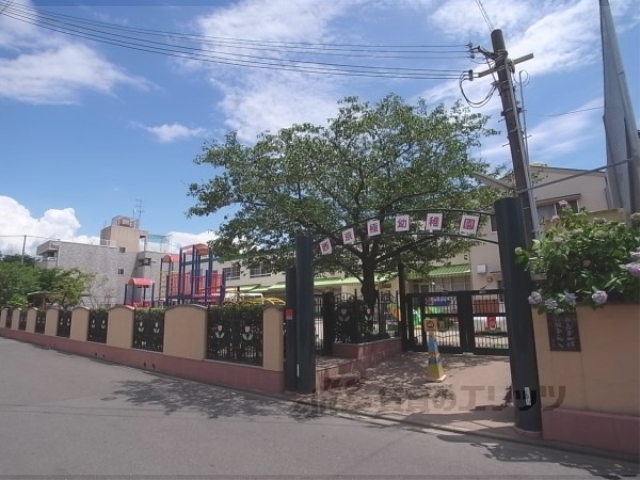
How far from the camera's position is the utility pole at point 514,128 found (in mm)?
8727

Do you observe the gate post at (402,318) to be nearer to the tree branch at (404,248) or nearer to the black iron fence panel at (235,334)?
the tree branch at (404,248)

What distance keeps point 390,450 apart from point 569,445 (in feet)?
7.54

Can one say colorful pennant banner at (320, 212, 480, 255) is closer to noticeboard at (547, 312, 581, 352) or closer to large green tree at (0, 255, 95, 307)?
noticeboard at (547, 312, 581, 352)

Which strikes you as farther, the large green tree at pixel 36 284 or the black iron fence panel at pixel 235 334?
the large green tree at pixel 36 284

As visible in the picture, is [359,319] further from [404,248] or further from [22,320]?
[22,320]

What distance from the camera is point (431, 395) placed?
A: 30.4ft

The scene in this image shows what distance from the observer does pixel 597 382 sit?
5926 millimetres

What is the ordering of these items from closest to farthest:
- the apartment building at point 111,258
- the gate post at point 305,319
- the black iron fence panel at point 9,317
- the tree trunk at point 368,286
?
1. the gate post at point 305,319
2. the tree trunk at point 368,286
3. the black iron fence panel at point 9,317
4. the apartment building at point 111,258

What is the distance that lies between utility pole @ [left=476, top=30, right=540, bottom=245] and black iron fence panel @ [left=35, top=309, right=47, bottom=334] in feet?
71.0

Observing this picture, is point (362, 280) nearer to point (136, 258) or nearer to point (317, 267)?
point (317, 267)

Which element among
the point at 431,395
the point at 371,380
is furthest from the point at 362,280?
the point at 431,395

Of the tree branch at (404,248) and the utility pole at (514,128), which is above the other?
the utility pole at (514,128)

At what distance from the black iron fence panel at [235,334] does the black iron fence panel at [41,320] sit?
47.5ft

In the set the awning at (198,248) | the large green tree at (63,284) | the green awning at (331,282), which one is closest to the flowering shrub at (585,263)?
the awning at (198,248)
